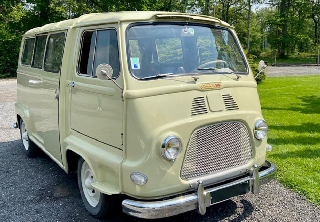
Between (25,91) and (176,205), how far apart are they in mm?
4083

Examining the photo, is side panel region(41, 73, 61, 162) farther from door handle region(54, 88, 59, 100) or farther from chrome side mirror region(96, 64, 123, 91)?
chrome side mirror region(96, 64, 123, 91)

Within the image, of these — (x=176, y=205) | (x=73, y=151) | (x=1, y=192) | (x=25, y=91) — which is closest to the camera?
(x=176, y=205)

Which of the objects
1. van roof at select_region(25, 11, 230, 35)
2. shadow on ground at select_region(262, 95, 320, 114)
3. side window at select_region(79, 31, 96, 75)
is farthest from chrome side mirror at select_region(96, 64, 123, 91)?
shadow on ground at select_region(262, 95, 320, 114)

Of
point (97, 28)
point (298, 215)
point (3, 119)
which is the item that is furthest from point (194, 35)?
point (3, 119)

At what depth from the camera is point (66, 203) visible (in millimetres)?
4328

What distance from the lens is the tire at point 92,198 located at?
11.9ft

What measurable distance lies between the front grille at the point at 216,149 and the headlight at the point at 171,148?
0.13 metres

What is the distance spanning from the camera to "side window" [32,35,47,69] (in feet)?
17.0

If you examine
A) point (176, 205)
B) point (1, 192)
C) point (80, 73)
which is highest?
point (80, 73)

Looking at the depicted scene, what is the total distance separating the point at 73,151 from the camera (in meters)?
4.00

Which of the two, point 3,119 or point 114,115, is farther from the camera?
point 3,119

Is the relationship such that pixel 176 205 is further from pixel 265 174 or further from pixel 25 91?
pixel 25 91

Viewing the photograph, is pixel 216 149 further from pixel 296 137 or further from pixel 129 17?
pixel 296 137

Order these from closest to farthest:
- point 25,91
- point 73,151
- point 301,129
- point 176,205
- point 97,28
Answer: point 176,205 < point 97,28 < point 73,151 < point 25,91 < point 301,129
